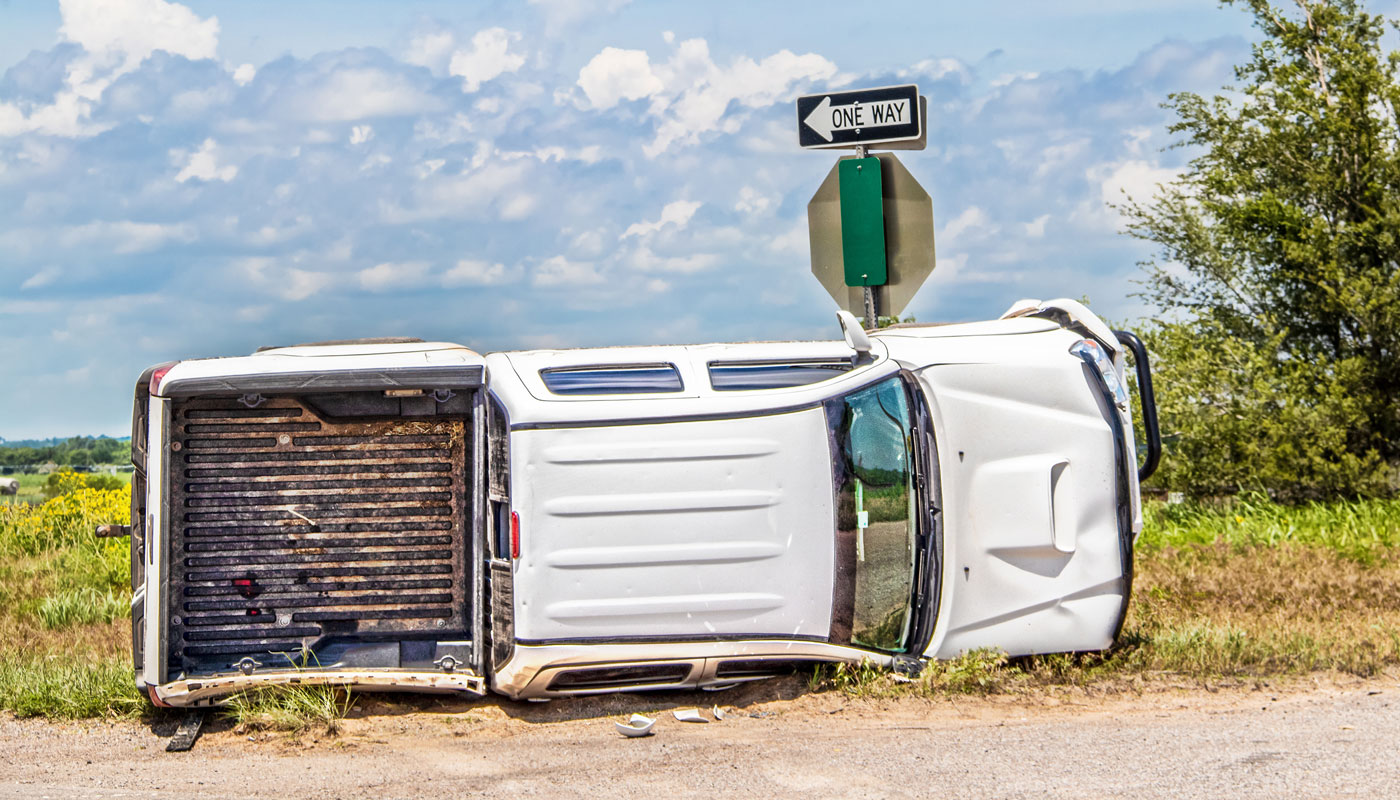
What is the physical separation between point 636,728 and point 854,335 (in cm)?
203

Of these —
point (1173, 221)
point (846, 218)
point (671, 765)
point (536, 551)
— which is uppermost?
point (1173, 221)

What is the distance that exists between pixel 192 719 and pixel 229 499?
1030 mm

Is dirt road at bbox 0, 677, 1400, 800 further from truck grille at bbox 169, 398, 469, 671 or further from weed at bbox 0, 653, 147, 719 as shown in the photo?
truck grille at bbox 169, 398, 469, 671

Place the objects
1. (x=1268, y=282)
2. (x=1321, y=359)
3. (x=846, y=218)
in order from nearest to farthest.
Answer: (x=846, y=218), (x=1321, y=359), (x=1268, y=282)

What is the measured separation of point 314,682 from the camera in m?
5.57

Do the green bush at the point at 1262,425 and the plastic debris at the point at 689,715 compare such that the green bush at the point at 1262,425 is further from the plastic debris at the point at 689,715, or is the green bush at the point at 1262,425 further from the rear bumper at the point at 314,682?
the rear bumper at the point at 314,682

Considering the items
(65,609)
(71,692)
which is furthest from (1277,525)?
(65,609)

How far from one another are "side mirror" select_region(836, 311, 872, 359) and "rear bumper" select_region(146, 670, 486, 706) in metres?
2.29

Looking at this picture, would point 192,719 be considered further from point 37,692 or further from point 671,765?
point 671,765

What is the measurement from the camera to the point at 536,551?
521cm

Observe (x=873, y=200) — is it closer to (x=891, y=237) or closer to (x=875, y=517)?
(x=891, y=237)

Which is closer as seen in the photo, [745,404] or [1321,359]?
[745,404]

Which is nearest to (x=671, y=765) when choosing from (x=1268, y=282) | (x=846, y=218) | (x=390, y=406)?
(x=390, y=406)

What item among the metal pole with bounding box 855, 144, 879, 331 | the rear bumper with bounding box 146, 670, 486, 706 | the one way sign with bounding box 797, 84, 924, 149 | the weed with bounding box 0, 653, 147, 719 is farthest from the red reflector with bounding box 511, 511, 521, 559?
the one way sign with bounding box 797, 84, 924, 149
